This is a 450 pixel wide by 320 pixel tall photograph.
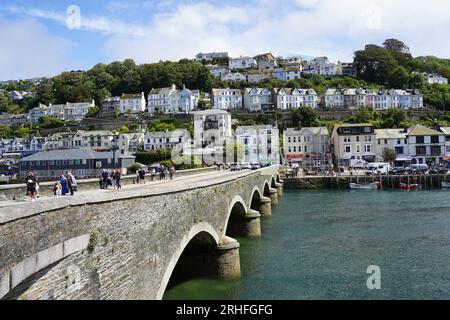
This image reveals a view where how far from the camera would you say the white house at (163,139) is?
100750 mm

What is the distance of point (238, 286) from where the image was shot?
2044 centimetres

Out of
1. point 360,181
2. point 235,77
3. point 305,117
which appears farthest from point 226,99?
point 360,181

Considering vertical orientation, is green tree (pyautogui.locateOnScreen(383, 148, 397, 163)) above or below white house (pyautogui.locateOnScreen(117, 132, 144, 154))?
below

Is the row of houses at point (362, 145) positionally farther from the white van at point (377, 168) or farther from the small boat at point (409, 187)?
the small boat at point (409, 187)

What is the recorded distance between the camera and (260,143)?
94.3m

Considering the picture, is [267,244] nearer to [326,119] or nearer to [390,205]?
[390,205]

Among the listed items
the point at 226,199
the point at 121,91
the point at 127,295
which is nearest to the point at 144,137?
the point at 121,91

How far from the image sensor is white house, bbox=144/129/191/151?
101 meters

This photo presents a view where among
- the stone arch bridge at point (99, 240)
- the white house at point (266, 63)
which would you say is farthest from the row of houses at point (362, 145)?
the white house at point (266, 63)

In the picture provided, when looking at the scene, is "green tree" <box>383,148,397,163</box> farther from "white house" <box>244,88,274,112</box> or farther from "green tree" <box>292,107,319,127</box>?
"white house" <box>244,88,274,112</box>

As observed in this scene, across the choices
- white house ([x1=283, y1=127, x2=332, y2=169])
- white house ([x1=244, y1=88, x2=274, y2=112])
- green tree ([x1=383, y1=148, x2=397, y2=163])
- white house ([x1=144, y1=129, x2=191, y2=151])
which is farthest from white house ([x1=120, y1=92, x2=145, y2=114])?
green tree ([x1=383, y1=148, x2=397, y2=163])

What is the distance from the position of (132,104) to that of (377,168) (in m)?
83.2

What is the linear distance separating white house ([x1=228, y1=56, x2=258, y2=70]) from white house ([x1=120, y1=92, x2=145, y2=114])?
169 feet
